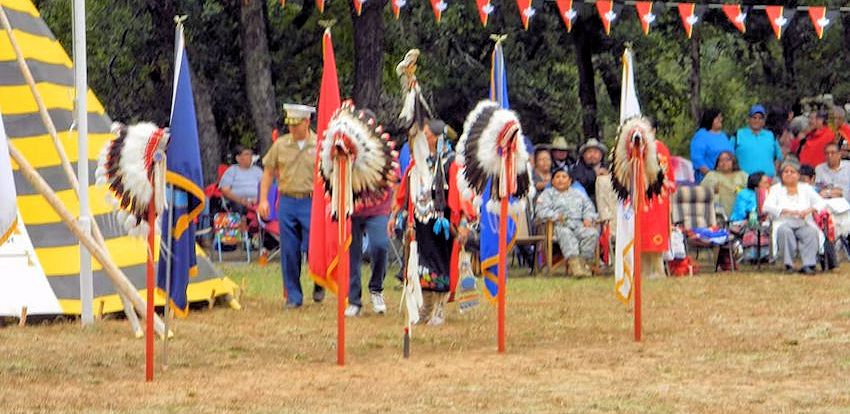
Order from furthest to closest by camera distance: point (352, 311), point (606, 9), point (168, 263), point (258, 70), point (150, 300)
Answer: point (258, 70), point (606, 9), point (352, 311), point (168, 263), point (150, 300)

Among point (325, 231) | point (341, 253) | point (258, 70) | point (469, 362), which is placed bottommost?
point (469, 362)

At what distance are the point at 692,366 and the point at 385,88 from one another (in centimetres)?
1918

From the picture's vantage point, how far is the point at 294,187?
1362 cm

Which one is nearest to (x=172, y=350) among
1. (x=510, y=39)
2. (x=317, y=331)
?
(x=317, y=331)

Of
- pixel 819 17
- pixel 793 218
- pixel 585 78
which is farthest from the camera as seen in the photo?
pixel 585 78

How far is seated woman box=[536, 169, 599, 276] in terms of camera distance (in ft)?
58.7

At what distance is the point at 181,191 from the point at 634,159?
295 centimetres

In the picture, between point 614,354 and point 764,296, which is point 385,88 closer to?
point 764,296

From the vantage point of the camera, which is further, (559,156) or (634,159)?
(559,156)

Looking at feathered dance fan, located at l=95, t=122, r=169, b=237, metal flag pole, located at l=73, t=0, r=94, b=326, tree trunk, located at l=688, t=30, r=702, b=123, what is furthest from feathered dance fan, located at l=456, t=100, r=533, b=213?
tree trunk, located at l=688, t=30, r=702, b=123

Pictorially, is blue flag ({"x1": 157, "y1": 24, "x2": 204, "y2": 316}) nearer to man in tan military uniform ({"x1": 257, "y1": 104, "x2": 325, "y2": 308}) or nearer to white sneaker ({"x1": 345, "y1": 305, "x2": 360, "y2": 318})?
white sneaker ({"x1": 345, "y1": 305, "x2": 360, "y2": 318})

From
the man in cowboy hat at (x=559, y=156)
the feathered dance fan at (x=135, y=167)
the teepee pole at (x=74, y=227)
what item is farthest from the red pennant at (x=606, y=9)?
the feathered dance fan at (x=135, y=167)

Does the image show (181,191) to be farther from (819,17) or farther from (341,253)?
(819,17)

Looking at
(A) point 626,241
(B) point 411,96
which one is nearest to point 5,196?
(B) point 411,96
